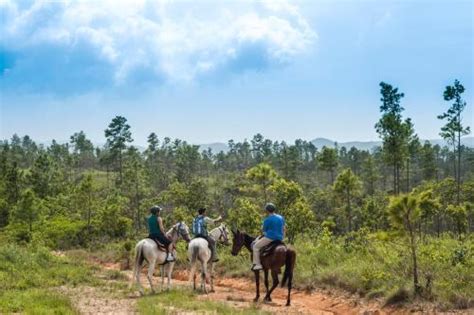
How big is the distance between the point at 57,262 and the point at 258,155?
83.9m

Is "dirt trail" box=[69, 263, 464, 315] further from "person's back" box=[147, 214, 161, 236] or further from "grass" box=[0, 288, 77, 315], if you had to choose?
"person's back" box=[147, 214, 161, 236]

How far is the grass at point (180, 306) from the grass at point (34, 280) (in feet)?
5.87

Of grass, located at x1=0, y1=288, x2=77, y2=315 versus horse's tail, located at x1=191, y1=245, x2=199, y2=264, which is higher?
horse's tail, located at x1=191, y1=245, x2=199, y2=264

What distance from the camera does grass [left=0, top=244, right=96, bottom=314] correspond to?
1150 cm

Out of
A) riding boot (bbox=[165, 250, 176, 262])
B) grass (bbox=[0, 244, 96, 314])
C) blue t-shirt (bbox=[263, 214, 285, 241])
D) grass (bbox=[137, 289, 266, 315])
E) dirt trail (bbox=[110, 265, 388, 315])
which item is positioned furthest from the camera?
riding boot (bbox=[165, 250, 176, 262])

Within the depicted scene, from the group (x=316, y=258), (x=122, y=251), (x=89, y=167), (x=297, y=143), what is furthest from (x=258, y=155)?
(x=316, y=258)

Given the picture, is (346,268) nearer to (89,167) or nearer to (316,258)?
(316,258)

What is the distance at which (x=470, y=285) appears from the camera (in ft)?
39.1

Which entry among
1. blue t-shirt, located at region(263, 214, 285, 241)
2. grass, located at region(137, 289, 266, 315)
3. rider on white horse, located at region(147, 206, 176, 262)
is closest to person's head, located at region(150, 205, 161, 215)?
rider on white horse, located at region(147, 206, 176, 262)

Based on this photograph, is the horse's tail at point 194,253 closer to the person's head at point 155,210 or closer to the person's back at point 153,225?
the person's back at point 153,225

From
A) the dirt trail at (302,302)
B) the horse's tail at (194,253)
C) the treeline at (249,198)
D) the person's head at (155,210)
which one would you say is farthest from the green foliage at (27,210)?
the horse's tail at (194,253)

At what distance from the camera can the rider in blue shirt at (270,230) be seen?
1364 centimetres

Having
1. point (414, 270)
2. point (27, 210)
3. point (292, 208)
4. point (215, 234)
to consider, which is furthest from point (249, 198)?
point (414, 270)

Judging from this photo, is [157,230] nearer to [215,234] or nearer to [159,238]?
[159,238]
